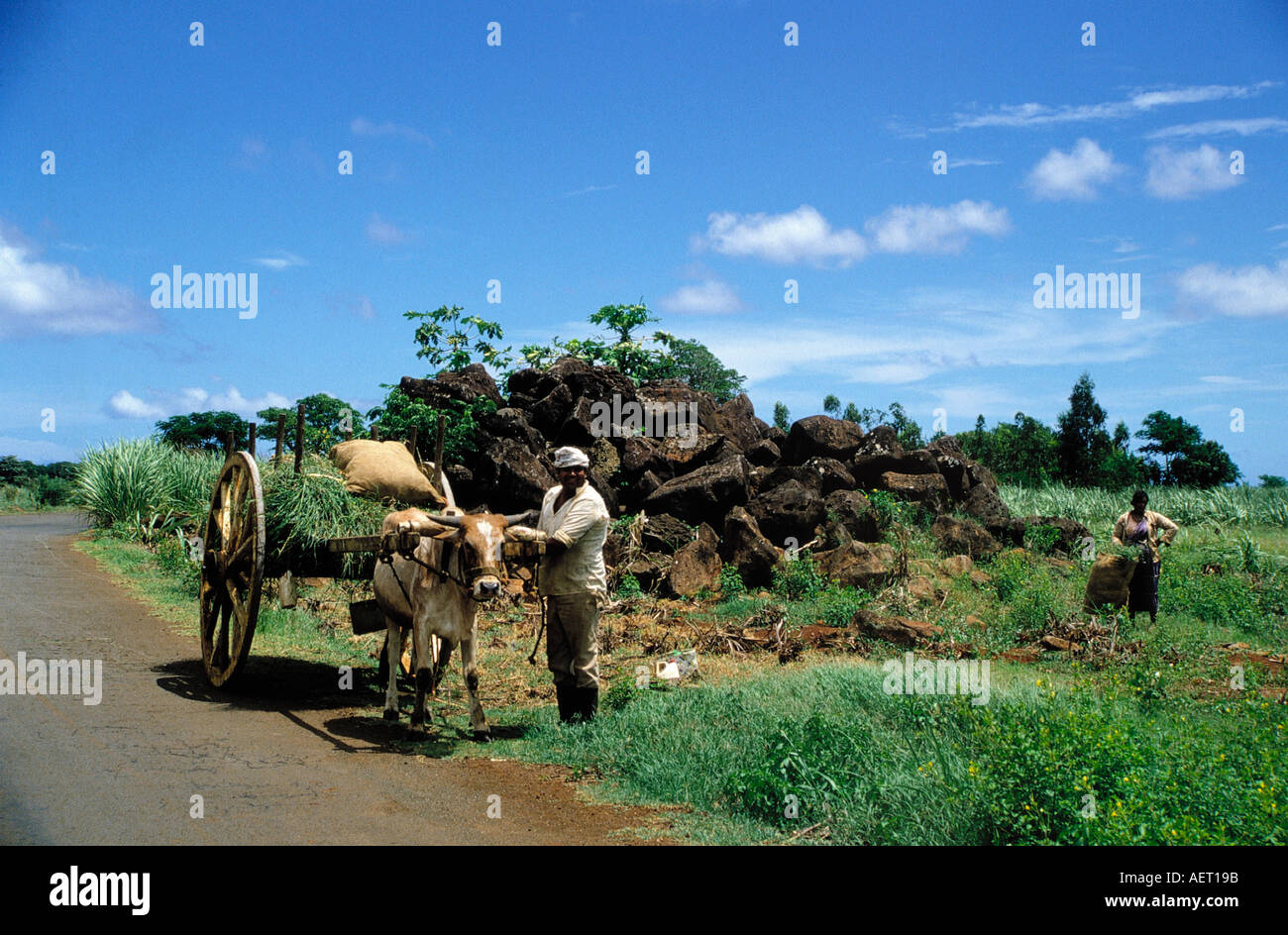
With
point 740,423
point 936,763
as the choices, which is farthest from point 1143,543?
Result: point 740,423

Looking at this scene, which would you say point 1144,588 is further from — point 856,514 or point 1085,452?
point 1085,452

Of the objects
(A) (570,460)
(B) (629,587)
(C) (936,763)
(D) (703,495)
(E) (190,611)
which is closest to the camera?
(C) (936,763)

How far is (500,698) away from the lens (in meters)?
9.14

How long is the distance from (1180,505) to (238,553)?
22990mm

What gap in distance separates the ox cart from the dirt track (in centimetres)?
48

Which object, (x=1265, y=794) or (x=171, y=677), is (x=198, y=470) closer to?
(x=171, y=677)

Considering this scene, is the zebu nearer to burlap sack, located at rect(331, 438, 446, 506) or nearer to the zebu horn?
the zebu horn

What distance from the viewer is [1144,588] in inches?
471

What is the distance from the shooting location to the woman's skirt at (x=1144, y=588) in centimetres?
1188

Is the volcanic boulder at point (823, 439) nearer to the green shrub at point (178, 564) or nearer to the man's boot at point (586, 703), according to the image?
the green shrub at point (178, 564)

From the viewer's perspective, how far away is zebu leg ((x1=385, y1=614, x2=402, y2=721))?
8.16 m

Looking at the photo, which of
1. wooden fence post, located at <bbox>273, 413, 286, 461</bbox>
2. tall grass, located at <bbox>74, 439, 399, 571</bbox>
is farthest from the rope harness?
tall grass, located at <bbox>74, 439, 399, 571</bbox>

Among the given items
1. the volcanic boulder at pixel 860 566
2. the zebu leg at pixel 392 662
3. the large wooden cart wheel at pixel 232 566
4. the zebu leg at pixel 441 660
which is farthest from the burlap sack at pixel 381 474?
the volcanic boulder at pixel 860 566
